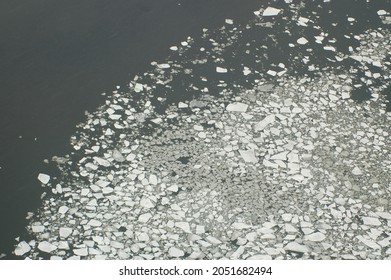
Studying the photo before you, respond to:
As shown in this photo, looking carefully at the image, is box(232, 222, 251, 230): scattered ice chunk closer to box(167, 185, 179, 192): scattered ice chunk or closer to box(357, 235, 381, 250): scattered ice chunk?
box(167, 185, 179, 192): scattered ice chunk

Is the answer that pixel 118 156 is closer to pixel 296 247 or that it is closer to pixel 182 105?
pixel 182 105

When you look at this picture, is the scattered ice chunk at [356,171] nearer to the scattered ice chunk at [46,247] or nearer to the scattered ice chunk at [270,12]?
the scattered ice chunk at [270,12]

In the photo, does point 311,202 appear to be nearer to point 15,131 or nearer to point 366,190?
point 366,190

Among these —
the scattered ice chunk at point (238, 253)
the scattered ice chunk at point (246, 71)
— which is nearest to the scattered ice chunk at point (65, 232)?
the scattered ice chunk at point (238, 253)

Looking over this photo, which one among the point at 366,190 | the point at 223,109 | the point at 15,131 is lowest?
the point at 366,190

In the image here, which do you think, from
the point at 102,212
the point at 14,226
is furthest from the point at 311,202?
the point at 14,226

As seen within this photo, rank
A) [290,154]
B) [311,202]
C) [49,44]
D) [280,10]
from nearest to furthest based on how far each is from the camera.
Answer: [311,202]
[290,154]
[49,44]
[280,10]

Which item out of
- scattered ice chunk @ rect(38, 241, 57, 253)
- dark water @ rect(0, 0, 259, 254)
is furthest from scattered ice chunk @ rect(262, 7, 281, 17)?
scattered ice chunk @ rect(38, 241, 57, 253)
